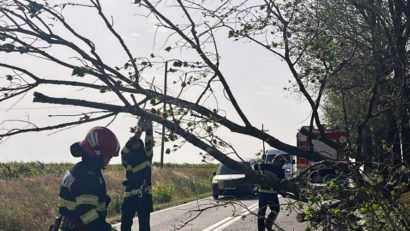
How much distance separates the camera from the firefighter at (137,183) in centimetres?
981

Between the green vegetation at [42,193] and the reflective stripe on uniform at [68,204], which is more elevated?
the reflective stripe on uniform at [68,204]

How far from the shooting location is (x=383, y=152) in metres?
6.21

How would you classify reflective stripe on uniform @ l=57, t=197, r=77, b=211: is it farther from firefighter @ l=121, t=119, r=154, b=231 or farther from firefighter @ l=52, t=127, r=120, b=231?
firefighter @ l=121, t=119, r=154, b=231

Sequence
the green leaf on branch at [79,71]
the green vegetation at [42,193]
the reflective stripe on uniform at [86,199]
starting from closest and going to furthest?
1. the reflective stripe on uniform at [86,199]
2. the green leaf on branch at [79,71]
3. the green vegetation at [42,193]

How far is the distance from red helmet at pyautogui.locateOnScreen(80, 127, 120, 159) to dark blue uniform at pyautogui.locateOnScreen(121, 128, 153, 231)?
4.19m

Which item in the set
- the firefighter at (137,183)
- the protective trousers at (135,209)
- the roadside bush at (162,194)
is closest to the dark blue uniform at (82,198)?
the firefighter at (137,183)

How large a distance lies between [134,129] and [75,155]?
2.19 feet

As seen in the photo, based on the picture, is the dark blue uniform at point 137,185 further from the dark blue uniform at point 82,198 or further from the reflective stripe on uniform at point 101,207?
the dark blue uniform at point 82,198

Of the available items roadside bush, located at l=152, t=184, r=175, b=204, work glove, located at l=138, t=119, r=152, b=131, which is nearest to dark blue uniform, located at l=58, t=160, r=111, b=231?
work glove, located at l=138, t=119, r=152, b=131

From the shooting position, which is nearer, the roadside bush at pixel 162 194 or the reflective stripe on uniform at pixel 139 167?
the reflective stripe on uniform at pixel 139 167

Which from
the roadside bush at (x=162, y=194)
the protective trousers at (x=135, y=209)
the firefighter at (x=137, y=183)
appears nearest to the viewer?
the firefighter at (x=137, y=183)

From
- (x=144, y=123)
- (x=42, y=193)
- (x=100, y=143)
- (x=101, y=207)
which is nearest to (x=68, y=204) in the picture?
(x=101, y=207)

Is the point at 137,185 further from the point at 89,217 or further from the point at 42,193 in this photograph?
the point at 42,193

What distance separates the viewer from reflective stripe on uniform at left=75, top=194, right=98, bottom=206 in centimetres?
530
